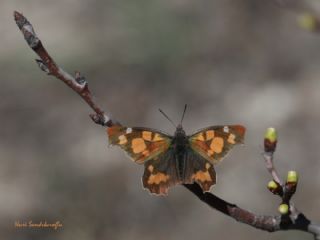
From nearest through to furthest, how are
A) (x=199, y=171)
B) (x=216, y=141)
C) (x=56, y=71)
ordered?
(x=56, y=71)
(x=199, y=171)
(x=216, y=141)

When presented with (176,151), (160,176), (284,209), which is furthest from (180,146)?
(284,209)

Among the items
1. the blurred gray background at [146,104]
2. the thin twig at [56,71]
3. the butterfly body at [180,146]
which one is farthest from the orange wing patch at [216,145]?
the blurred gray background at [146,104]

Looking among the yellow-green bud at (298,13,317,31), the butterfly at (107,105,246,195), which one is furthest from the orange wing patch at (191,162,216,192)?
the yellow-green bud at (298,13,317,31)

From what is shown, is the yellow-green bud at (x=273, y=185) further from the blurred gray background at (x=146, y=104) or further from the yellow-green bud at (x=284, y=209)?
the blurred gray background at (x=146, y=104)

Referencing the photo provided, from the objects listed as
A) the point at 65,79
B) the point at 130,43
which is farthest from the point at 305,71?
the point at 65,79

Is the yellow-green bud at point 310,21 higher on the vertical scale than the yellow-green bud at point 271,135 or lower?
higher

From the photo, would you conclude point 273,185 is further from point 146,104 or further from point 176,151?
point 146,104

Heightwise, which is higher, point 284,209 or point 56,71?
point 56,71

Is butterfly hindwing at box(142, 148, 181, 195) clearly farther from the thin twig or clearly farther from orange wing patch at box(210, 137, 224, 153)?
the thin twig

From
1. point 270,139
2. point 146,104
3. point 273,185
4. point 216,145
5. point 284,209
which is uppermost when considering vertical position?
point 146,104
